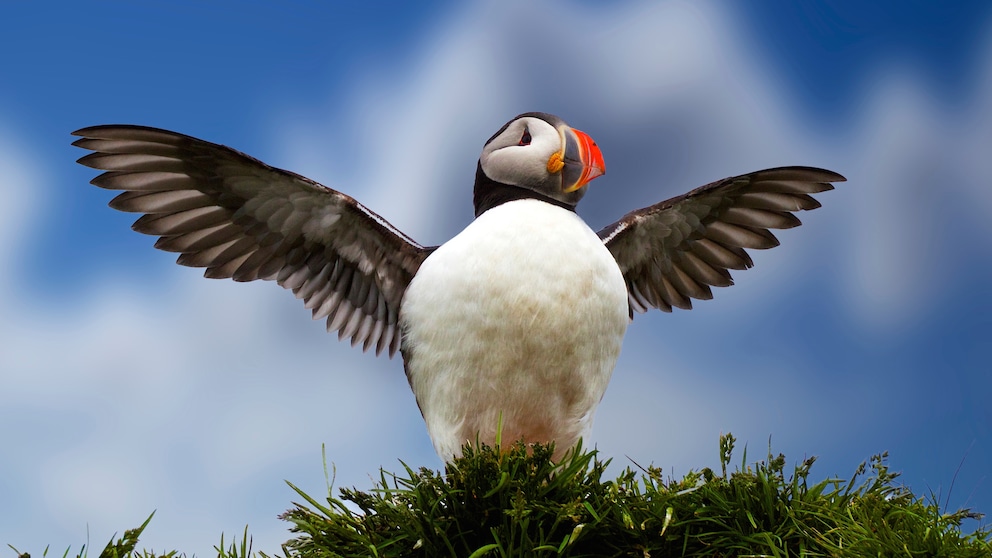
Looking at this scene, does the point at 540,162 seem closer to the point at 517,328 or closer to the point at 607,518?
the point at 517,328

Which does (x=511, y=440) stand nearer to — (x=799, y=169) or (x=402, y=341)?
(x=402, y=341)

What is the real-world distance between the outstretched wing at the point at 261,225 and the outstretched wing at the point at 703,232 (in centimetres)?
113

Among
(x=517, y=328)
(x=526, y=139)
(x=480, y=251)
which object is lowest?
(x=517, y=328)

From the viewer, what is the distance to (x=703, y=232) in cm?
458

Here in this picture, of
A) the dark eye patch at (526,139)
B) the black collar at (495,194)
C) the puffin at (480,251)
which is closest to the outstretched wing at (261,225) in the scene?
the puffin at (480,251)

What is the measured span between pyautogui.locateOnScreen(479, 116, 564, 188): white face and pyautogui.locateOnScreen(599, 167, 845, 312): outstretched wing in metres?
0.60

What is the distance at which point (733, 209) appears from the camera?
14.9ft

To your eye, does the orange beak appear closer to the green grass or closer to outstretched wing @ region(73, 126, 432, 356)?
outstretched wing @ region(73, 126, 432, 356)

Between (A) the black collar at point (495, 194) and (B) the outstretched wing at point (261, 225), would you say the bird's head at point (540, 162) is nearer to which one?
(A) the black collar at point (495, 194)

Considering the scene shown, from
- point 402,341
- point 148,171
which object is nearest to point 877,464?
point 402,341

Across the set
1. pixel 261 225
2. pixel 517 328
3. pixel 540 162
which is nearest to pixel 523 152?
pixel 540 162

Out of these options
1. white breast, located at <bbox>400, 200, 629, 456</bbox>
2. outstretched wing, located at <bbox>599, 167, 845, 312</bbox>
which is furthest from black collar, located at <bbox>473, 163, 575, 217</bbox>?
outstretched wing, located at <bbox>599, 167, 845, 312</bbox>

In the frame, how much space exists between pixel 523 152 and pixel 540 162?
87 mm

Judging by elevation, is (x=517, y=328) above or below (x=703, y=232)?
below
